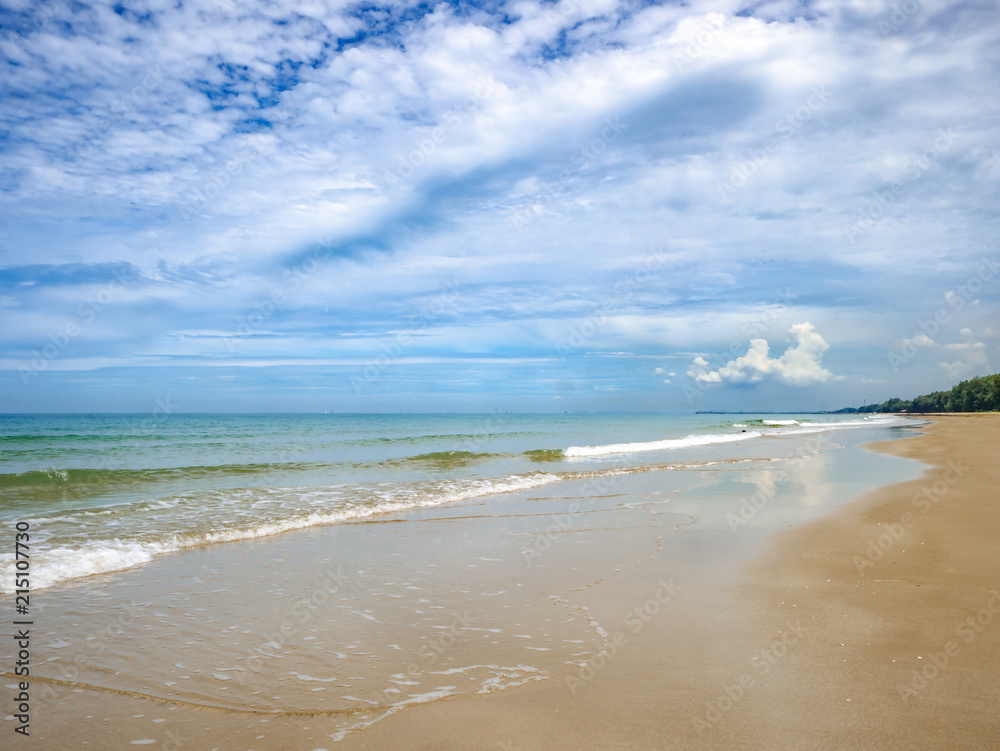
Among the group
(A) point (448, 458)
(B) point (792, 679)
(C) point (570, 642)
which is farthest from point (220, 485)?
(B) point (792, 679)

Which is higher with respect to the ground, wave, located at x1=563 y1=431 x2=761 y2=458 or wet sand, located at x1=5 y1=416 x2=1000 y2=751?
wet sand, located at x1=5 y1=416 x2=1000 y2=751

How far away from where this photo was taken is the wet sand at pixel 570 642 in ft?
12.2

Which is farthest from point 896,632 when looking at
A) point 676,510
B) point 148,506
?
point 148,506

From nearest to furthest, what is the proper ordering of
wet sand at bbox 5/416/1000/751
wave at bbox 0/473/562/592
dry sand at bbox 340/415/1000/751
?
dry sand at bbox 340/415/1000/751 → wet sand at bbox 5/416/1000/751 → wave at bbox 0/473/562/592

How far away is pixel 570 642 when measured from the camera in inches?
204

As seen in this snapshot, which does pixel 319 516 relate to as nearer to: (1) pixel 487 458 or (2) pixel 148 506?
(2) pixel 148 506

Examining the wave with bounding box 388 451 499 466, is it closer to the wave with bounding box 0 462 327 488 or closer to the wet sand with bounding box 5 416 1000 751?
the wave with bounding box 0 462 327 488

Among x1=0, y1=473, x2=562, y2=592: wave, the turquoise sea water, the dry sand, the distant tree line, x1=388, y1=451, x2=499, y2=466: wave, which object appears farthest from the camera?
the distant tree line

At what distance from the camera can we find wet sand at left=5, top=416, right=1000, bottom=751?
3.72 meters

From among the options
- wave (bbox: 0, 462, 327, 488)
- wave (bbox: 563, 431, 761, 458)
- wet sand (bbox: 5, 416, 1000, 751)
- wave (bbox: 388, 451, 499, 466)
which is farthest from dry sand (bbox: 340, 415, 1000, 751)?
wave (bbox: 563, 431, 761, 458)

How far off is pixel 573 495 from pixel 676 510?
10.5 ft

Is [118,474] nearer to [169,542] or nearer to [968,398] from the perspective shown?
[169,542]

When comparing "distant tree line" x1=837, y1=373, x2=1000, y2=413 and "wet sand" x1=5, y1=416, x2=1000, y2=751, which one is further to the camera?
"distant tree line" x1=837, y1=373, x2=1000, y2=413

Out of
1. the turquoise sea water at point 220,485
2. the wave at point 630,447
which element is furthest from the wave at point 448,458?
the wave at point 630,447
